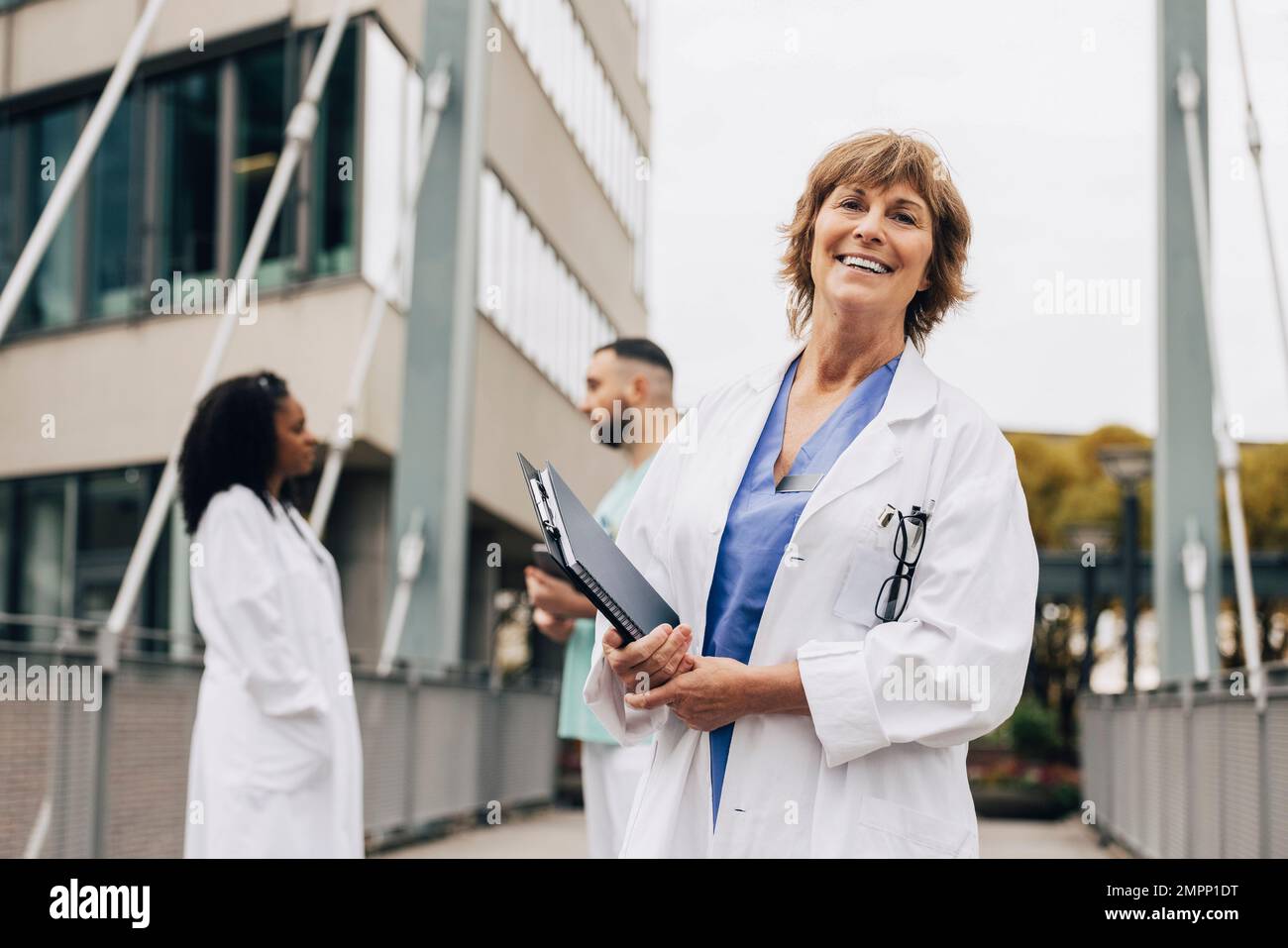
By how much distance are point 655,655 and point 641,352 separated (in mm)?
2879

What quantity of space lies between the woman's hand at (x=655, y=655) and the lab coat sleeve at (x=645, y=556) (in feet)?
0.21

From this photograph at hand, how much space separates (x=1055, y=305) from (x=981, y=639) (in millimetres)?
4217

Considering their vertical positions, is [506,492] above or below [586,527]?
above

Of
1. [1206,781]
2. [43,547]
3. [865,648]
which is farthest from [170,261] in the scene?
[865,648]

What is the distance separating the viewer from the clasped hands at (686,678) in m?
2.28

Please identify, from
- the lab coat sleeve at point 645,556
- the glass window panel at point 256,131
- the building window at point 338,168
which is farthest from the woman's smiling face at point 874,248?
the glass window panel at point 256,131

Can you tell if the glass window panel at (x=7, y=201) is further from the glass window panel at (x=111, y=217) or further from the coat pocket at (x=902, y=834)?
the coat pocket at (x=902, y=834)

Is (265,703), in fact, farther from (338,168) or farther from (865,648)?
(338,168)

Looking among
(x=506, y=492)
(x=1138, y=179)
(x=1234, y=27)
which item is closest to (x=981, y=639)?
(x=1234, y=27)

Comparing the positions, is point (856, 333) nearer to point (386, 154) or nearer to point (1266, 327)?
point (1266, 327)

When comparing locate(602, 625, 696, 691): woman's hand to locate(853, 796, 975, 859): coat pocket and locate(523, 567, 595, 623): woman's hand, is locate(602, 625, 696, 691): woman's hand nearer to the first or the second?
locate(853, 796, 975, 859): coat pocket

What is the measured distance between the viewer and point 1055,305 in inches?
245

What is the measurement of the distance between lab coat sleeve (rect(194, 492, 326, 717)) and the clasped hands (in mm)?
2486

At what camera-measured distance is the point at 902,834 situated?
2240 mm
